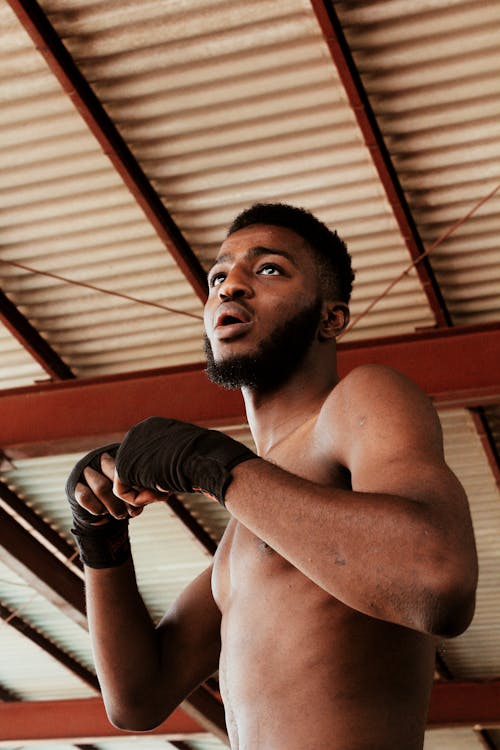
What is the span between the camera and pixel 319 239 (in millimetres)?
2945

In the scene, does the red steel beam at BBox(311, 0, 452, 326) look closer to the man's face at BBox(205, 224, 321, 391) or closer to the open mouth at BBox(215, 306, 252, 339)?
the man's face at BBox(205, 224, 321, 391)

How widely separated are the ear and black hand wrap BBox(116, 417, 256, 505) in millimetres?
562

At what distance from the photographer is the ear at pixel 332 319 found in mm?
2809

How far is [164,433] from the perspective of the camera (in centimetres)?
235

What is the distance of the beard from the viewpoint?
264 centimetres

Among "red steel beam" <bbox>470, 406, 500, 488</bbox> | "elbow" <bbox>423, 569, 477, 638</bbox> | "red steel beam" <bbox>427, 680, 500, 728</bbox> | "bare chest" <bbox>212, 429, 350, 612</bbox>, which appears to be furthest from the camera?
"red steel beam" <bbox>427, 680, 500, 728</bbox>

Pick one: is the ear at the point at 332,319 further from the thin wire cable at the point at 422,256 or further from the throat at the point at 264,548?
the thin wire cable at the point at 422,256

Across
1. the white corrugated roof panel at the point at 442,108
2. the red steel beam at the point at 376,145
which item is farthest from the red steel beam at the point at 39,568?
the white corrugated roof panel at the point at 442,108

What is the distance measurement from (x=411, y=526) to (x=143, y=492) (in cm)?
67

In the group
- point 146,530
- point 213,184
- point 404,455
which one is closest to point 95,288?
point 213,184

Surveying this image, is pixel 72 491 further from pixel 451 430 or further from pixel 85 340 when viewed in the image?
pixel 451 430

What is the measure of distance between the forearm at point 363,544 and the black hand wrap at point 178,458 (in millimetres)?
94

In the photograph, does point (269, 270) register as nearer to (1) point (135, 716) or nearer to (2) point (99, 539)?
(2) point (99, 539)

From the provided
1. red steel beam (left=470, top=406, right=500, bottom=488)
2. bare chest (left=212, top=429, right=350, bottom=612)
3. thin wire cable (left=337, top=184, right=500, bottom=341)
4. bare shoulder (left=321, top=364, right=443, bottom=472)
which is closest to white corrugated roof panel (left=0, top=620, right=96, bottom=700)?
red steel beam (left=470, top=406, right=500, bottom=488)
